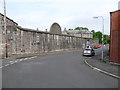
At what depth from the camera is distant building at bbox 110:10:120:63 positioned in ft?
49.4

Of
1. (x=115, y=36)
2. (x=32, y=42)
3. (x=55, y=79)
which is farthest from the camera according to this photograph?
(x=32, y=42)

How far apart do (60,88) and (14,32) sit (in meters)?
20.9

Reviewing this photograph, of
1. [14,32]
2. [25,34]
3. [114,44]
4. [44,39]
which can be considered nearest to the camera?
[114,44]

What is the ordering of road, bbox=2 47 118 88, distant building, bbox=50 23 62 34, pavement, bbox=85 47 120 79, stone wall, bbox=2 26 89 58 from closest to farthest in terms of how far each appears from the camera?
road, bbox=2 47 118 88 < pavement, bbox=85 47 120 79 < stone wall, bbox=2 26 89 58 < distant building, bbox=50 23 62 34

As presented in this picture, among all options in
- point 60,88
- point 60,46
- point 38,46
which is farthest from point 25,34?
point 60,88

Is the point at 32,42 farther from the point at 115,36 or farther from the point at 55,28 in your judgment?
the point at 115,36

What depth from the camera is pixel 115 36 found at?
15453mm

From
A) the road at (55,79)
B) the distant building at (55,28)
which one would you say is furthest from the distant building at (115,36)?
the distant building at (55,28)

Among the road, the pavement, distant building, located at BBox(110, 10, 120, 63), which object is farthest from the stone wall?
distant building, located at BBox(110, 10, 120, 63)

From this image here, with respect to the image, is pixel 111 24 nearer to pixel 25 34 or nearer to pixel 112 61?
pixel 112 61

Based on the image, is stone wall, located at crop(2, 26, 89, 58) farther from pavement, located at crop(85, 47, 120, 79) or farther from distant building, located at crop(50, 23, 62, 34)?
pavement, located at crop(85, 47, 120, 79)

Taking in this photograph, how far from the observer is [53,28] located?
43.9m

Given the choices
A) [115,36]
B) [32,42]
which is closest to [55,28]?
[32,42]

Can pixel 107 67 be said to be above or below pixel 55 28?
below
